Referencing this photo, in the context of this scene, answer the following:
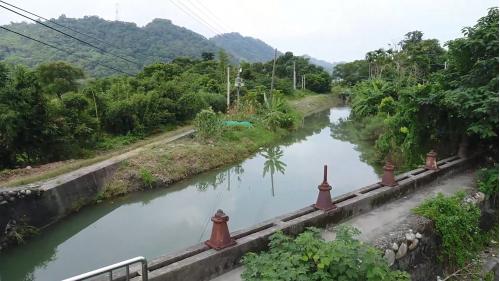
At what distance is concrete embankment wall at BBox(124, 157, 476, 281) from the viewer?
416 centimetres

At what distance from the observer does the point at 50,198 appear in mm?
7977

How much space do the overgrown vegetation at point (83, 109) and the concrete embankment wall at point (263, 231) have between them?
713 centimetres

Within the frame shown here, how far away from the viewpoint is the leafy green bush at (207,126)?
48.5 feet

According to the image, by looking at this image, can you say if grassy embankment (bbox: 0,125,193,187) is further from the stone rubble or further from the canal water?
the stone rubble

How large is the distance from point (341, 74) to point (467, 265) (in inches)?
2092

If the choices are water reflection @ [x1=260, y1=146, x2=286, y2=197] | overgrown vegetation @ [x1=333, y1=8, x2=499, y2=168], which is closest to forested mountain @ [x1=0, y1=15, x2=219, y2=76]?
water reflection @ [x1=260, y1=146, x2=286, y2=197]

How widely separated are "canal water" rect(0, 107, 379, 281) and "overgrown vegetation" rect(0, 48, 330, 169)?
2.67 meters

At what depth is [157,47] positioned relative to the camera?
53906 mm

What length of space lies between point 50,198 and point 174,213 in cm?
266

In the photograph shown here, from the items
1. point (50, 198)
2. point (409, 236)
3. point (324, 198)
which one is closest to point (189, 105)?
point (50, 198)

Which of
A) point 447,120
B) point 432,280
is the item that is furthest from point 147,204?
point 447,120

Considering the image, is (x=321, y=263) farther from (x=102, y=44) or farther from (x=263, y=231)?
(x=102, y=44)

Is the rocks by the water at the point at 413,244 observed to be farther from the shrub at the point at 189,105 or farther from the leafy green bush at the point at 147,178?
the shrub at the point at 189,105

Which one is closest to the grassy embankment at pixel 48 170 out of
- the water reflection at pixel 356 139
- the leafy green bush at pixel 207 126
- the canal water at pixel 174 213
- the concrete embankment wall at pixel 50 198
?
the concrete embankment wall at pixel 50 198
